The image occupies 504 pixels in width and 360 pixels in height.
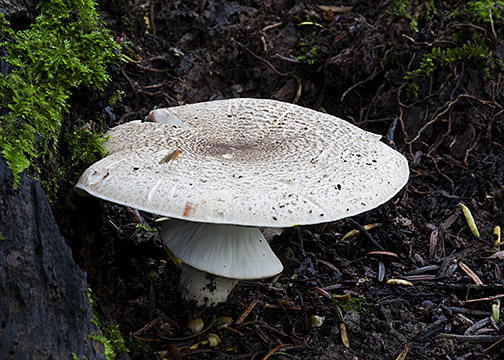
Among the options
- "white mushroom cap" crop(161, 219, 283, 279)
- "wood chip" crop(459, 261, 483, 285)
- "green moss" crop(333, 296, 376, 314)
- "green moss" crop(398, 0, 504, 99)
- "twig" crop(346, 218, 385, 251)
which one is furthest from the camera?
"green moss" crop(398, 0, 504, 99)

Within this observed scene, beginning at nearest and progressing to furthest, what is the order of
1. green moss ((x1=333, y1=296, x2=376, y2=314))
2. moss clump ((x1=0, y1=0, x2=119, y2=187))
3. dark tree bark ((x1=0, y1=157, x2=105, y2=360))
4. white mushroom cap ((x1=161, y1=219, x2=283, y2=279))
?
dark tree bark ((x1=0, y1=157, x2=105, y2=360)) → moss clump ((x1=0, y1=0, x2=119, y2=187)) → white mushroom cap ((x1=161, y1=219, x2=283, y2=279)) → green moss ((x1=333, y1=296, x2=376, y2=314))

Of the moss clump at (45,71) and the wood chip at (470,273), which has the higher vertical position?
the moss clump at (45,71)

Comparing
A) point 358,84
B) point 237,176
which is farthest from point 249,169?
point 358,84

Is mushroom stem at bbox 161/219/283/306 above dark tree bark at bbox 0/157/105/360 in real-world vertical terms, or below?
below

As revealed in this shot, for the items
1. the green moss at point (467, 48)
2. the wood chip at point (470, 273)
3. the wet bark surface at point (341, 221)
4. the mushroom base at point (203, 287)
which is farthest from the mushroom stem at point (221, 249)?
the green moss at point (467, 48)

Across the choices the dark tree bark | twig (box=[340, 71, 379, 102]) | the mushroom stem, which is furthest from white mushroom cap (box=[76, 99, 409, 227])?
twig (box=[340, 71, 379, 102])

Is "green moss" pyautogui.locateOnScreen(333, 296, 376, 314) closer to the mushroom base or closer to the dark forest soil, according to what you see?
the dark forest soil

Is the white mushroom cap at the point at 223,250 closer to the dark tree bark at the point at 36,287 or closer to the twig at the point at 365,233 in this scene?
the dark tree bark at the point at 36,287
